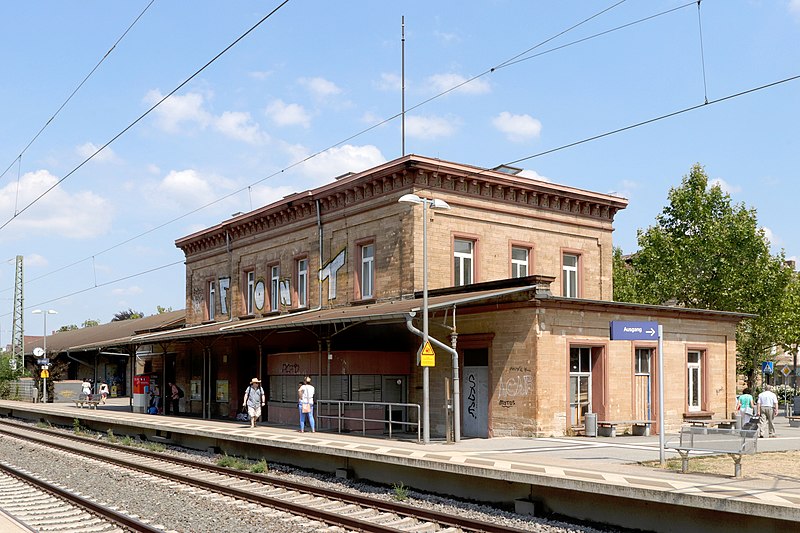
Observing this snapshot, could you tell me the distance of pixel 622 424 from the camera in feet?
73.8

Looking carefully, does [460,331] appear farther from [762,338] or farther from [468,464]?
[762,338]

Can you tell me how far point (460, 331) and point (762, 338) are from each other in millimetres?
32952

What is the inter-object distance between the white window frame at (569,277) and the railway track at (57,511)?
18092 mm

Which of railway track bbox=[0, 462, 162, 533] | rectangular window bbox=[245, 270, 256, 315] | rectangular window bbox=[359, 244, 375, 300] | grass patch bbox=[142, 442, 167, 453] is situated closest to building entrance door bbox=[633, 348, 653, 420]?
rectangular window bbox=[359, 244, 375, 300]

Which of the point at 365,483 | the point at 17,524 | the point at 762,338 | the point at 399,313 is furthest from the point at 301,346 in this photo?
the point at 762,338

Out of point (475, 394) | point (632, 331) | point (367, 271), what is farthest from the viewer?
point (367, 271)

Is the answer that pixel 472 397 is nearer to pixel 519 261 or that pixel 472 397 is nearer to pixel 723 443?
pixel 519 261

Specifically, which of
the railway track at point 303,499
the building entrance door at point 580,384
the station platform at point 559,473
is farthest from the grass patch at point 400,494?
the building entrance door at point 580,384

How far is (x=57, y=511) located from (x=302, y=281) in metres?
18.2

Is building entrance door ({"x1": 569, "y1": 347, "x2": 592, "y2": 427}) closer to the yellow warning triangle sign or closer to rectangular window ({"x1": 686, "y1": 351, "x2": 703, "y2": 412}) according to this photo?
rectangular window ({"x1": 686, "y1": 351, "x2": 703, "y2": 412})

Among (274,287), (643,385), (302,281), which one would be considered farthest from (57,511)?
(274,287)

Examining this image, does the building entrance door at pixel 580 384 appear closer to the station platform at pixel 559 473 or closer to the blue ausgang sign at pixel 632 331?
the station platform at pixel 559 473

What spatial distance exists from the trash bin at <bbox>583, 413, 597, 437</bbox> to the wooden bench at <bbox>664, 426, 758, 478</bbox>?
24.5ft

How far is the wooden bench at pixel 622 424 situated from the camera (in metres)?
21.7
